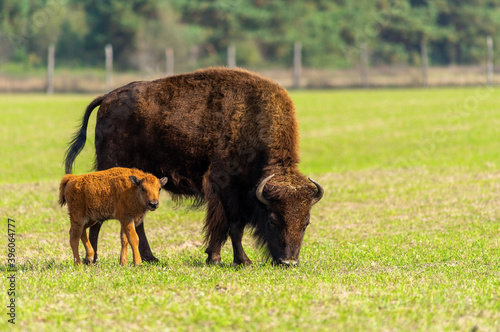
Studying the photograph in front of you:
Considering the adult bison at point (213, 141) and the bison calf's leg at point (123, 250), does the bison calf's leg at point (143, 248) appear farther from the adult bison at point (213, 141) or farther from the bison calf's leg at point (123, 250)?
the bison calf's leg at point (123, 250)

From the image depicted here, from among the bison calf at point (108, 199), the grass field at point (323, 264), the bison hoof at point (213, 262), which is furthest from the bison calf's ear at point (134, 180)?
the bison hoof at point (213, 262)

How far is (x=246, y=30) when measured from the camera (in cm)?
6450

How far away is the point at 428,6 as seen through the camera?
67.8 metres

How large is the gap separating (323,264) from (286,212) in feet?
3.63

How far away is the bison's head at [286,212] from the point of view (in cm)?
784

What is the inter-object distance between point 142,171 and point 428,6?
63869 millimetres

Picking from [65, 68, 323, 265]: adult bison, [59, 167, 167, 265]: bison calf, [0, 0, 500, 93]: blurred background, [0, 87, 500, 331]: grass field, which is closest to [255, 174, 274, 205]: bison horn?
[65, 68, 323, 265]: adult bison

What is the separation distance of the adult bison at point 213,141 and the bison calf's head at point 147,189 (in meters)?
0.99

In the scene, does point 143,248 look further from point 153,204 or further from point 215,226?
point 153,204

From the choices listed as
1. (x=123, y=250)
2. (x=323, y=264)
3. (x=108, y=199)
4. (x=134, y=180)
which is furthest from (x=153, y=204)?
(x=323, y=264)

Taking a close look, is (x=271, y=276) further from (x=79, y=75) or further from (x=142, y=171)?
(x=79, y=75)

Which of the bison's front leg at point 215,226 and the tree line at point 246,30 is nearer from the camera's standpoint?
the bison's front leg at point 215,226

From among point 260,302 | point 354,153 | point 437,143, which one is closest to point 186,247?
point 260,302

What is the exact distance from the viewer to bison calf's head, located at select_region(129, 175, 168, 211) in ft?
25.0
